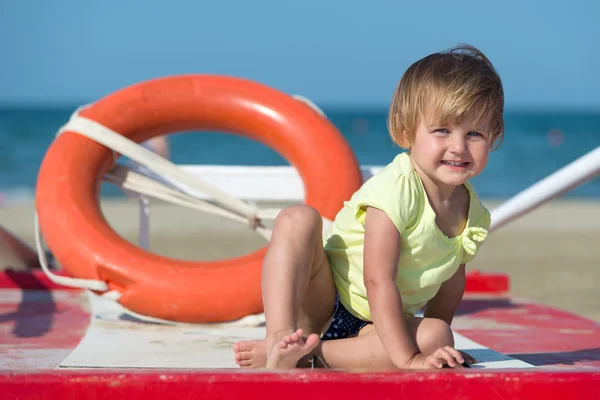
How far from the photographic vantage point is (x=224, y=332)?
7.11 ft

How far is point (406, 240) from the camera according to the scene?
1.55 metres

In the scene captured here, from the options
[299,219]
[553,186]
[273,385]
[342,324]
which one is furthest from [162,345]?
[553,186]

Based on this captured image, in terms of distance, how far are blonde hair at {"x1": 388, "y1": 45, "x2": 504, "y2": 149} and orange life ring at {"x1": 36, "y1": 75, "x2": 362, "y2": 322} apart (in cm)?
76

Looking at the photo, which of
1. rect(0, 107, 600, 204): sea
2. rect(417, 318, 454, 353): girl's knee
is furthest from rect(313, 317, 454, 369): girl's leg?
rect(0, 107, 600, 204): sea

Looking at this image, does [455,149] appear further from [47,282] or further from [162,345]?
[47,282]

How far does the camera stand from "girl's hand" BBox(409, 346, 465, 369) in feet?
4.65

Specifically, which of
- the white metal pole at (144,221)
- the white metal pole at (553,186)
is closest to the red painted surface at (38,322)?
the white metal pole at (144,221)

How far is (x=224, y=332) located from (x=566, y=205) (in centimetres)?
790

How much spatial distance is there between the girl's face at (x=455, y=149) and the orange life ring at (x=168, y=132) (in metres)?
0.78

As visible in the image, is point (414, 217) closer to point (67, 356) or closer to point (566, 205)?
point (67, 356)

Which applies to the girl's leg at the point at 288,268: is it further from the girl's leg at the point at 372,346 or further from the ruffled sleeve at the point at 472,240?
the ruffled sleeve at the point at 472,240

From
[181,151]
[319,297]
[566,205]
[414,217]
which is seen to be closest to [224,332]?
[319,297]

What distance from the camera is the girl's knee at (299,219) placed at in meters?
1.51

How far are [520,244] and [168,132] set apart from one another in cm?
385
